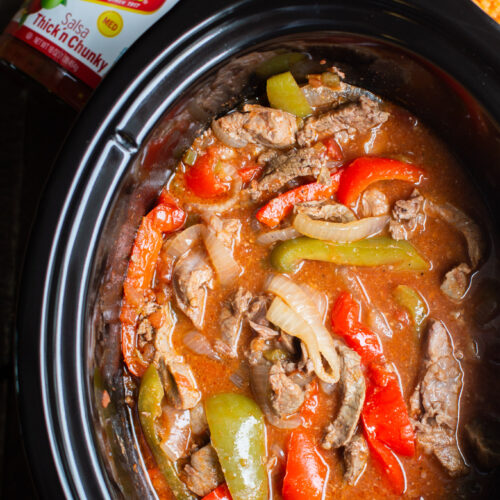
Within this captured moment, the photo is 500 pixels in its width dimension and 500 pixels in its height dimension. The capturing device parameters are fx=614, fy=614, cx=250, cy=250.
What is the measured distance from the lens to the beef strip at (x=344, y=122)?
8.81 ft

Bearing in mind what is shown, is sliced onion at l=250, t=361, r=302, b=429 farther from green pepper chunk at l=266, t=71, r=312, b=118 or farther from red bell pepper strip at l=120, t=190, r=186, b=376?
green pepper chunk at l=266, t=71, r=312, b=118

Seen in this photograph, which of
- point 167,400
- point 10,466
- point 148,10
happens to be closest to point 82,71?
point 148,10

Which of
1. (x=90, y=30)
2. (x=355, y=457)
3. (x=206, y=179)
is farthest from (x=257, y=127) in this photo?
(x=355, y=457)

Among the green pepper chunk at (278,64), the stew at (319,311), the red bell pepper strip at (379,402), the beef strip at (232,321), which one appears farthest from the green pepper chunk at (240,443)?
the green pepper chunk at (278,64)

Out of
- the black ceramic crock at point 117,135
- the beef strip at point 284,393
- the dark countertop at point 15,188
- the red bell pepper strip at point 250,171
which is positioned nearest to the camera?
the black ceramic crock at point 117,135

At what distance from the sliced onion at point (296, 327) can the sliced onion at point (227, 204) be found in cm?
48

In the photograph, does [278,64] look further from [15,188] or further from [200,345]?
[15,188]

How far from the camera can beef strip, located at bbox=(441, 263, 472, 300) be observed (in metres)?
2.67

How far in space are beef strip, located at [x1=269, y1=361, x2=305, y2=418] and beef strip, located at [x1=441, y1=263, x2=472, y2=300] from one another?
77 cm

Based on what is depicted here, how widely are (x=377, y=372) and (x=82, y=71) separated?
5.95 feet

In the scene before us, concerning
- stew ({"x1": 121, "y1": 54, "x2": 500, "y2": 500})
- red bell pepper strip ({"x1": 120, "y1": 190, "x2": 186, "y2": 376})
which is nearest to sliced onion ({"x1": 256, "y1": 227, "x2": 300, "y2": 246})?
stew ({"x1": 121, "y1": 54, "x2": 500, "y2": 500})

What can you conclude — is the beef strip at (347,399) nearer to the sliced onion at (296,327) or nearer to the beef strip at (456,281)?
the sliced onion at (296,327)

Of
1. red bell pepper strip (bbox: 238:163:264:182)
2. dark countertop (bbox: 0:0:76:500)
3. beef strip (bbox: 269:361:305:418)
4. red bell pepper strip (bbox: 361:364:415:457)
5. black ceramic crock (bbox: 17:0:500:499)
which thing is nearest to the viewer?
black ceramic crock (bbox: 17:0:500:499)

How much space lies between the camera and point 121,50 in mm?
2619
